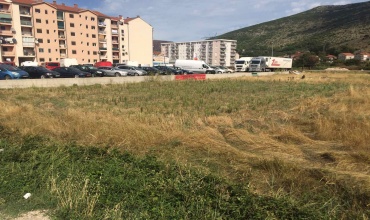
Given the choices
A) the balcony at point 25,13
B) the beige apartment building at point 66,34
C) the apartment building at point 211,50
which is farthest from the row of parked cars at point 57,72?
the apartment building at point 211,50

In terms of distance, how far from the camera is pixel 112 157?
5035mm

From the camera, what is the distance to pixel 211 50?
131 metres

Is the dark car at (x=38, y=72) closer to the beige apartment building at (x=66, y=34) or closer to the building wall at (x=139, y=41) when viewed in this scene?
the beige apartment building at (x=66, y=34)

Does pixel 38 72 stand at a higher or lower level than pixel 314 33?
lower

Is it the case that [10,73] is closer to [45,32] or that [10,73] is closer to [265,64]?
[265,64]

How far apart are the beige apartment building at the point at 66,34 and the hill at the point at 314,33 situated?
58.9 meters

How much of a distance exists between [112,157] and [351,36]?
13908 centimetres

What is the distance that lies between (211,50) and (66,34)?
78.4 m

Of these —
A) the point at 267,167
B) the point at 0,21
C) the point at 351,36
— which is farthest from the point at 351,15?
the point at 267,167

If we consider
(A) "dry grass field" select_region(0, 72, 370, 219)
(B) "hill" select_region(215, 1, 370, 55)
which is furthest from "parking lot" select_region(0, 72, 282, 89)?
(B) "hill" select_region(215, 1, 370, 55)

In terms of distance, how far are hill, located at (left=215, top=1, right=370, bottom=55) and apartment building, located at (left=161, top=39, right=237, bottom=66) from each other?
37.9 ft

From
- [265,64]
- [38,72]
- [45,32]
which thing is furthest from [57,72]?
[45,32]

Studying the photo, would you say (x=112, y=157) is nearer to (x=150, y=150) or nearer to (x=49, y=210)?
(x=150, y=150)

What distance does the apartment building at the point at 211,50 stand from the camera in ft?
420
